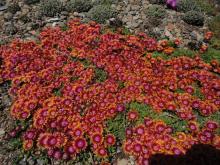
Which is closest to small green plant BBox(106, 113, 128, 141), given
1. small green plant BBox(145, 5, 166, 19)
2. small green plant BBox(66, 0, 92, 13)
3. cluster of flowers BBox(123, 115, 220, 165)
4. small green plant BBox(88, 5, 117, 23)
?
cluster of flowers BBox(123, 115, 220, 165)

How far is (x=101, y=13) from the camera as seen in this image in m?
11.0

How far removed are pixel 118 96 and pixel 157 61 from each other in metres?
1.86

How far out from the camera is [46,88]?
8.24m

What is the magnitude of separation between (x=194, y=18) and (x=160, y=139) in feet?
18.0

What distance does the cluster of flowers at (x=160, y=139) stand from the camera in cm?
683

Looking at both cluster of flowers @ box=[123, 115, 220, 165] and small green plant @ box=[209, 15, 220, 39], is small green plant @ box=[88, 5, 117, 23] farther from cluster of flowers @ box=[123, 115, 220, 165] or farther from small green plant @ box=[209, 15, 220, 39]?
cluster of flowers @ box=[123, 115, 220, 165]

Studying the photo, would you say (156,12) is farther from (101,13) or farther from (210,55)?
(210,55)

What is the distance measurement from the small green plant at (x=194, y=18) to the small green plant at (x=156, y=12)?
2.49ft

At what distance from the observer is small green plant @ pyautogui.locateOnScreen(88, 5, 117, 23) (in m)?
10.9

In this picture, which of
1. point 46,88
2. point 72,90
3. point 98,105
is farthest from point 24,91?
point 98,105

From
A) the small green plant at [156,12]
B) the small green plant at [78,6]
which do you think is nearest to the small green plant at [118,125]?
the small green plant at [156,12]

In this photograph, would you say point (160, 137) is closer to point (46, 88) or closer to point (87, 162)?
point (87, 162)

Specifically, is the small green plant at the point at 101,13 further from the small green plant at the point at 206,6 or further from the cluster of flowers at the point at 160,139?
the cluster of flowers at the point at 160,139

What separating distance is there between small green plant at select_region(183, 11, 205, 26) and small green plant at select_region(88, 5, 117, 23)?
8.08 feet
